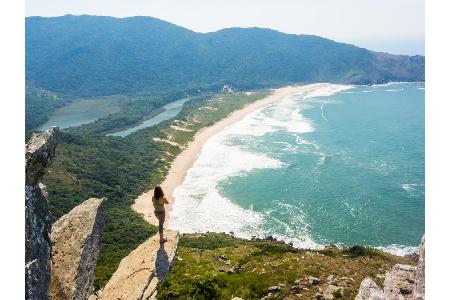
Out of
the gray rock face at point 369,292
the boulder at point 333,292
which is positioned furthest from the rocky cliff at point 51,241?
the boulder at point 333,292

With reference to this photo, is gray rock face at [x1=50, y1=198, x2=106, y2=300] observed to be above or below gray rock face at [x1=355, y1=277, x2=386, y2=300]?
above

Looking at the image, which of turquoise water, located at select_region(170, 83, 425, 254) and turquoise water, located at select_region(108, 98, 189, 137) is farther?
turquoise water, located at select_region(108, 98, 189, 137)

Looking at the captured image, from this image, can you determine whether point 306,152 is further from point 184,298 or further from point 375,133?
point 184,298

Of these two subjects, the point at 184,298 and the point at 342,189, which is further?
the point at 342,189

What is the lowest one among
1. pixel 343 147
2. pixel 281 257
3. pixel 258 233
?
pixel 258 233

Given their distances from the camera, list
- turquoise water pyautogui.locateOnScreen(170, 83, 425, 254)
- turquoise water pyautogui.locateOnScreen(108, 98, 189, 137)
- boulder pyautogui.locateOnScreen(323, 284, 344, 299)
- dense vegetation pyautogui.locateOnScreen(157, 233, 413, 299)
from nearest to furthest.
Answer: boulder pyautogui.locateOnScreen(323, 284, 344, 299) < dense vegetation pyautogui.locateOnScreen(157, 233, 413, 299) < turquoise water pyautogui.locateOnScreen(170, 83, 425, 254) < turquoise water pyautogui.locateOnScreen(108, 98, 189, 137)

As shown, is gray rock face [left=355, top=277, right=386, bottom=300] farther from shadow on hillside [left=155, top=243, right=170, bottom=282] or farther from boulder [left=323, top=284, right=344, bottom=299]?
boulder [left=323, top=284, right=344, bottom=299]

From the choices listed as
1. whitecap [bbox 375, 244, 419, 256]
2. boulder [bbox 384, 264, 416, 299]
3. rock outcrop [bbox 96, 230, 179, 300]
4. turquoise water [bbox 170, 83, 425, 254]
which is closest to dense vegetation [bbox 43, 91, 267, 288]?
turquoise water [bbox 170, 83, 425, 254]

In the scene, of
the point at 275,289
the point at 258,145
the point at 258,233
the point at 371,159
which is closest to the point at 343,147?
the point at 371,159
